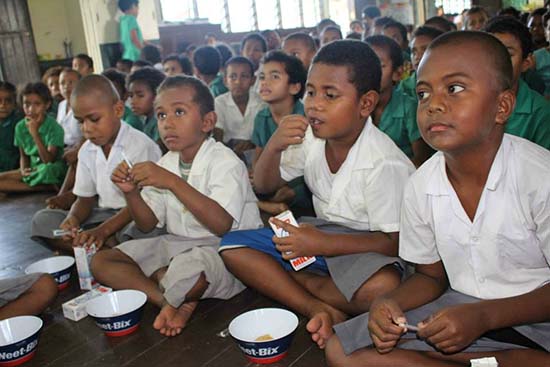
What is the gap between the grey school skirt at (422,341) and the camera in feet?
3.88

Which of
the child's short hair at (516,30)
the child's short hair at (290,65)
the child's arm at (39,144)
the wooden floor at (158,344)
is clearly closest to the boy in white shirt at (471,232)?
the wooden floor at (158,344)

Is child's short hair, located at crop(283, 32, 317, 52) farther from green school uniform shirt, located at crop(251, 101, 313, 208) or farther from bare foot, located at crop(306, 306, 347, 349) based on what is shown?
bare foot, located at crop(306, 306, 347, 349)

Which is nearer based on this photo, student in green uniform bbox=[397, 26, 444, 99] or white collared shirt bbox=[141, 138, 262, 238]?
white collared shirt bbox=[141, 138, 262, 238]

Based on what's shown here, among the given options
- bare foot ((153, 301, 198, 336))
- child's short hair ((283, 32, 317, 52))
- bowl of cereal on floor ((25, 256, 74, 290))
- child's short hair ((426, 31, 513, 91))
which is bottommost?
bare foot ((153, 301, 198, 336))

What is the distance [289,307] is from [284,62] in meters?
1.41

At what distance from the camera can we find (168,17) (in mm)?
9172

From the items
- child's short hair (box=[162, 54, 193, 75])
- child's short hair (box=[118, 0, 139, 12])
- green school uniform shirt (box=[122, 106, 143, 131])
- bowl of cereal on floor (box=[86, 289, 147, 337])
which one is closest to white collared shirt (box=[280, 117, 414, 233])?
bowl of cereal on floor (box=[86, 289, 147, 337])

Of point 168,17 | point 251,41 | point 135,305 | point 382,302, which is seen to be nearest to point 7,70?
point 168,17

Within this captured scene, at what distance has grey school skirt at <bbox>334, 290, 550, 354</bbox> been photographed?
1.18 m

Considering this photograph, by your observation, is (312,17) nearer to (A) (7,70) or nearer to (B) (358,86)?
(A) (7,70)

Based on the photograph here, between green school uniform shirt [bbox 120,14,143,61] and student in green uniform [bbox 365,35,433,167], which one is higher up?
green school uniform shirt [bbox 120,14,143,61]

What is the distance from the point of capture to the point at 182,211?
1962 mm

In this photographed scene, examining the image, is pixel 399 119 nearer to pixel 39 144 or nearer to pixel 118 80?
pixel 118 80

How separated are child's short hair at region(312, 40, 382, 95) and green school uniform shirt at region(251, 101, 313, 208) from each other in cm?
104
